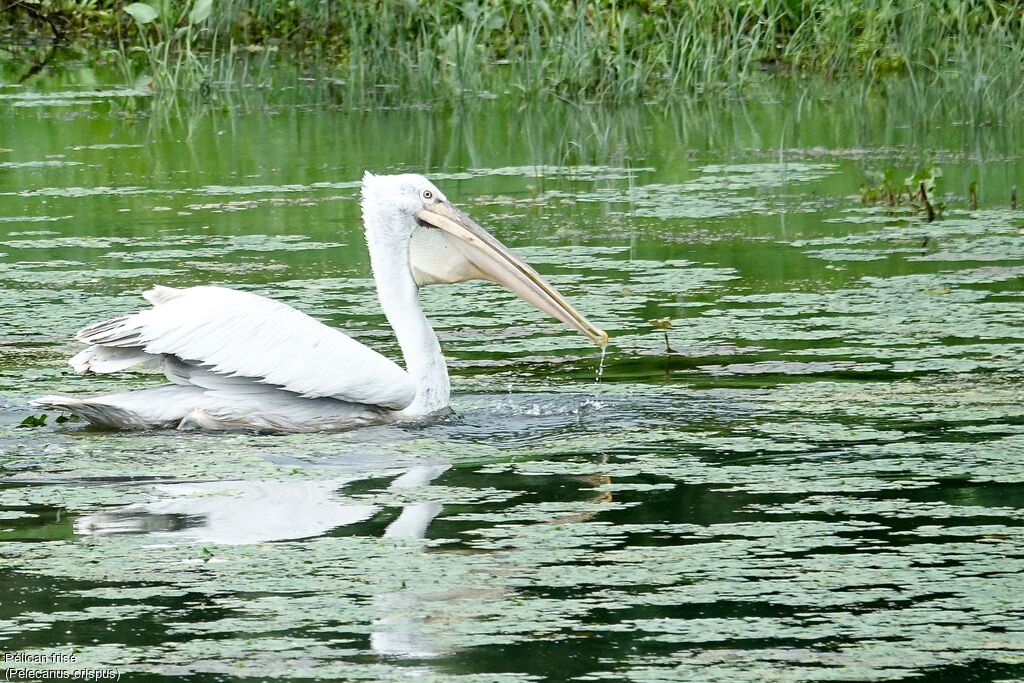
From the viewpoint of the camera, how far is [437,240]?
5.81 metres

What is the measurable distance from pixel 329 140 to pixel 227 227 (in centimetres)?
275

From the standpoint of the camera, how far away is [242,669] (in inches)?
123

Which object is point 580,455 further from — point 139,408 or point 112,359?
point 112,359

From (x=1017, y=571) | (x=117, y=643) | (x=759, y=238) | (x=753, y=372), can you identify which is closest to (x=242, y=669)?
(x=117, y=643)

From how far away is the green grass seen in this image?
479 inches

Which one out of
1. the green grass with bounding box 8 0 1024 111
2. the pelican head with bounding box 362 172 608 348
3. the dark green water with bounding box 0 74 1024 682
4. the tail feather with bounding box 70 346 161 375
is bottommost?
the dark green water with bounding box 0 74 1024 682

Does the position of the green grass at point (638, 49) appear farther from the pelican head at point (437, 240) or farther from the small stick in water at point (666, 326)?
the pelican head at point (437, 240)

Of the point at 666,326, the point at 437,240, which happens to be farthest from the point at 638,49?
the point at 437,240

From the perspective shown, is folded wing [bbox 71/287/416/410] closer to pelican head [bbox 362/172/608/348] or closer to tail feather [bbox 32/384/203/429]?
tail feather [bbox 32/384/203/429]

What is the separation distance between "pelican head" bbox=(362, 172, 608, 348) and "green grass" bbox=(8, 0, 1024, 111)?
235 inches

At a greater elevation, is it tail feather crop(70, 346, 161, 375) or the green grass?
the green grass

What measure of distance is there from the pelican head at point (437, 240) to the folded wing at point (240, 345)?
556mm

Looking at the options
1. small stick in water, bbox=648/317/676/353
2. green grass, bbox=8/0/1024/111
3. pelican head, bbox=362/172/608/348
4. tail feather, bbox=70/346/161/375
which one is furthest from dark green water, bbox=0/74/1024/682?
green grass, bbox=8/0/1024/111

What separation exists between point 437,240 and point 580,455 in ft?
4.05
